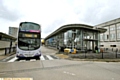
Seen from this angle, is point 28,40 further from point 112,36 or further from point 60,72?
point 112,36

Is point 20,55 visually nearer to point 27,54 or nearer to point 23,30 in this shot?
point 27,54

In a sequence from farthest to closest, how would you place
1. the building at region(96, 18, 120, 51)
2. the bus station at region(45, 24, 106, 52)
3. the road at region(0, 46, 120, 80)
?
the building at region(96, 18, 120, 51) < the bus station at region(45, 24, 106, 52) < the road at region(0, 46, 120, 80)

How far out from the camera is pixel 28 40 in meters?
12.1

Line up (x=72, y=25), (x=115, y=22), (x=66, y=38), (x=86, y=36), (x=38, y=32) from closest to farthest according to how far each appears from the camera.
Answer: (x=38, y=32) → (x=72, y=25) → (x=86, y=36) → (x=66, y=38) → (x=115, y=22)

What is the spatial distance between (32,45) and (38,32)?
5.55 ft

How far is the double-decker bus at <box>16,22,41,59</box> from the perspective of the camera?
11.7 m

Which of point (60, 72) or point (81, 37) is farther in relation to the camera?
point (81, 37)

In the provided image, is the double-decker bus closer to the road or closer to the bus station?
the road

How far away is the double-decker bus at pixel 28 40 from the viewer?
1166 cm

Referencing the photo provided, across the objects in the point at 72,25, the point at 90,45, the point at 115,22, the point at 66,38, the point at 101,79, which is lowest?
the point at 101,79

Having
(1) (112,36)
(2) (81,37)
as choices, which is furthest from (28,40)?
(1) (112,36)

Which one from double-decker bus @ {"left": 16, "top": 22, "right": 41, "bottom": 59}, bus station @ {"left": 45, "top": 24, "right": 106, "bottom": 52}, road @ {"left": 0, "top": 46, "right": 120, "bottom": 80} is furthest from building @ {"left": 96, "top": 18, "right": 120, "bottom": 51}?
road @ {"left": 0, "top": 46, "right": 120, "bottom": 80}

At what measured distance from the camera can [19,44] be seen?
11703 mm

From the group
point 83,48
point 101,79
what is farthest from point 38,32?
point 83,48
